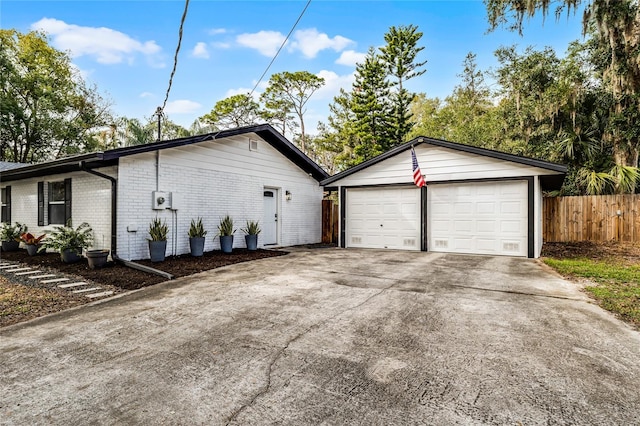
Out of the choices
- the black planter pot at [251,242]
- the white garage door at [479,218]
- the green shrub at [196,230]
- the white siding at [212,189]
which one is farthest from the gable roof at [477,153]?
the green shrub at [196,230]

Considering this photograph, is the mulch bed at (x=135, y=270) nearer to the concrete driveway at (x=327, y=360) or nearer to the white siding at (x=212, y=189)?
the white siding at (x=212, y=189)

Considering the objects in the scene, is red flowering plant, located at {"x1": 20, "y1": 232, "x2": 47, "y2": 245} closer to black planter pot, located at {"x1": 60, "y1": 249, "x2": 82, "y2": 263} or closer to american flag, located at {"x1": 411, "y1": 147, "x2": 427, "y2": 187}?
black planter pot, located at {"x1": 60, "y1": 249, "x2": 82, "y2": 263}

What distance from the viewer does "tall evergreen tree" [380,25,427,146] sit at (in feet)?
58.2

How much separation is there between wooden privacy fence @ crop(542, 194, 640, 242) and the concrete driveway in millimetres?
7310

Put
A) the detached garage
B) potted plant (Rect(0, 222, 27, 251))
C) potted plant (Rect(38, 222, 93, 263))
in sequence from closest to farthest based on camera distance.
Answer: potted plant (Rect(38, 222, 93, 263))
the detached garage
potted plant (Rect(0, 222, 27, 251))

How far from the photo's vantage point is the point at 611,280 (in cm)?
532

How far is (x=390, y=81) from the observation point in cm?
1802

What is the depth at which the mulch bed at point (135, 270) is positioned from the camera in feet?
18.2

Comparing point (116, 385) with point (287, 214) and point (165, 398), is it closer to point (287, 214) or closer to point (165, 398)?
point (165, 398)

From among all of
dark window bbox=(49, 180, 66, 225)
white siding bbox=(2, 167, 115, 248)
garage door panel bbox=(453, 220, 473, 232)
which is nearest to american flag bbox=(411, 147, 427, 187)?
garage door panel bbox=(453, 220, 473, 232)

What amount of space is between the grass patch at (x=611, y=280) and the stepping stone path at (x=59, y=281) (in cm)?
657

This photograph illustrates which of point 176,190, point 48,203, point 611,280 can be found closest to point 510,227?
point 611,280

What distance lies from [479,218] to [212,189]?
706 centimetres

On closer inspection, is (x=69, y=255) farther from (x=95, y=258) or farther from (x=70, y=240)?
(x=95, y=258)
